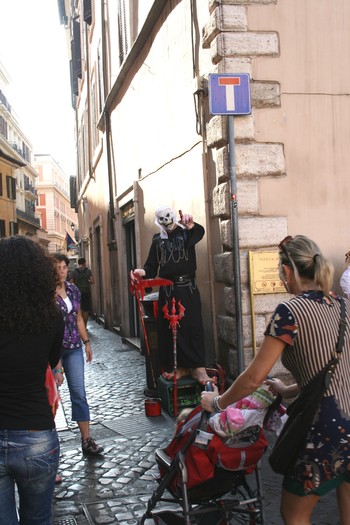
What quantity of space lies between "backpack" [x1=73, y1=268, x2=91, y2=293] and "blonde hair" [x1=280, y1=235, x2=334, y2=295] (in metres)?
12.0

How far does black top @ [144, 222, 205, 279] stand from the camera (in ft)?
20.2

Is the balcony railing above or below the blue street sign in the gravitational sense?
above

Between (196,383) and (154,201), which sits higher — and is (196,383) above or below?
below

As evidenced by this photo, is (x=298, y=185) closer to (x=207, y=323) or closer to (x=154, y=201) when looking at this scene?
(x=207, y=323)

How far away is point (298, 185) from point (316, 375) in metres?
4.28

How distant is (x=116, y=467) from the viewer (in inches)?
181

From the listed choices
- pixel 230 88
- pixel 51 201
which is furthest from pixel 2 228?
pixel 230 88

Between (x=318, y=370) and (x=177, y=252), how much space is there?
12.7ft

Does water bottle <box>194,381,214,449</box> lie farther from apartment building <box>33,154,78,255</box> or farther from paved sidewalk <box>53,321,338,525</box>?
apartment building <box>33,154,78,255</box>

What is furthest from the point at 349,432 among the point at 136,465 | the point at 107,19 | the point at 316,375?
the point at 107,19

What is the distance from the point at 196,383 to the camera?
6.01 metres

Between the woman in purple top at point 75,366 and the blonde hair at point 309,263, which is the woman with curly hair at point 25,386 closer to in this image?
the blonde hair at point 309,263

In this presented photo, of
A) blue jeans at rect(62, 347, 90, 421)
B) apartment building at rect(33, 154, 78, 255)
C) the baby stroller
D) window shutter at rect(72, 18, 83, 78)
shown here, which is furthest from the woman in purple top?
apartment building at rect(33, 154, 78, 255)

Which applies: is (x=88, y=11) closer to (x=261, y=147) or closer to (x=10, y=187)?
(x=261, y=147)
